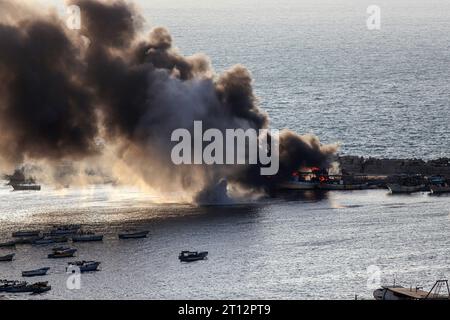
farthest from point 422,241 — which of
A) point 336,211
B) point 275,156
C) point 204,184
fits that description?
point 275,156

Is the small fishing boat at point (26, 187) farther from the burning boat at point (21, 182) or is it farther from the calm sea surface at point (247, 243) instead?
the calm sea surface at point (247, 243)

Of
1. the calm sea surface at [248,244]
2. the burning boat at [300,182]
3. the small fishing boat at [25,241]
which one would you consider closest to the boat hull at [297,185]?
the burning boat at [300,182]

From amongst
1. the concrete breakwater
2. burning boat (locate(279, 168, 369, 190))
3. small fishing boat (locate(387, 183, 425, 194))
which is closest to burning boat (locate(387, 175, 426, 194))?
small fishing boat (locate(387, 183, 425, 194))

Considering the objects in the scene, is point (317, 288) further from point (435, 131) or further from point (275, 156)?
point (435, 131)

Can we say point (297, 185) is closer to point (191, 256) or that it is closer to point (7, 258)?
point (191, 256)

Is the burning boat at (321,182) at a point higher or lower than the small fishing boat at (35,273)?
higher

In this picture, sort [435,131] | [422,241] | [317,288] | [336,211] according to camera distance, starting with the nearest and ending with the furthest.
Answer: [317,288]
[422,241]
[336,211]
[435,131]
